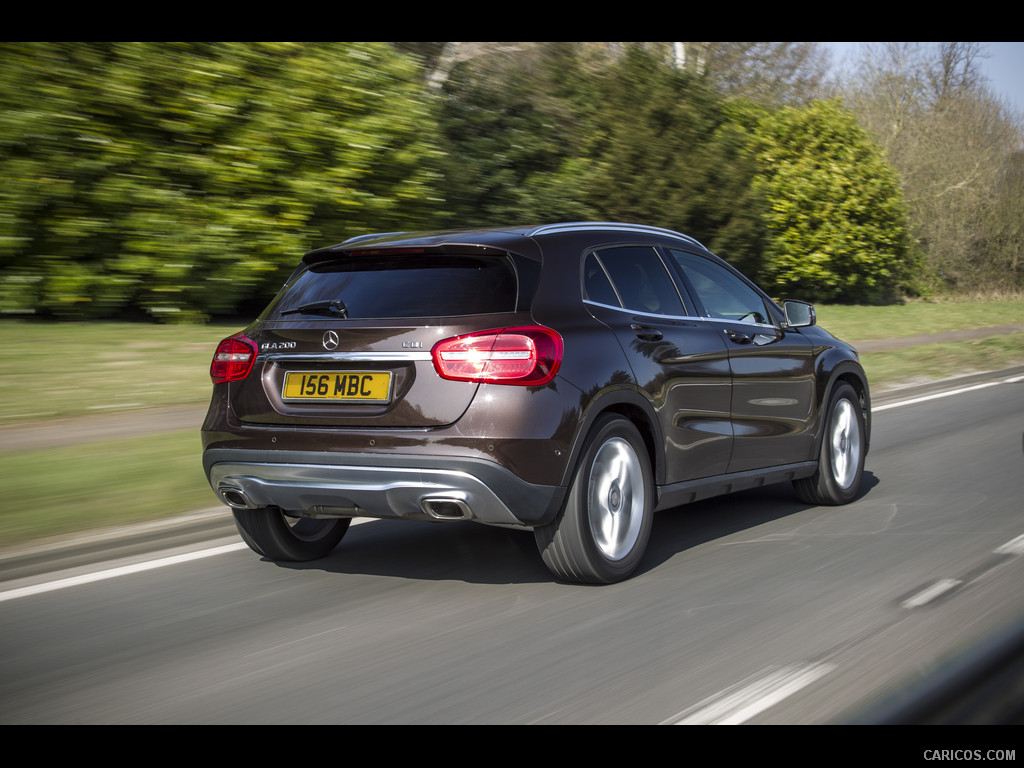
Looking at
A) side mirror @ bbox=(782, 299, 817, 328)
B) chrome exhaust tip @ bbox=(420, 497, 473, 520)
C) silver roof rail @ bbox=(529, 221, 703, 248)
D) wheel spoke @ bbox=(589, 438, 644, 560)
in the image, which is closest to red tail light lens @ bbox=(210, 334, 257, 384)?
chrome exhaust tip @ bbox=(420, 497, 473, 520)

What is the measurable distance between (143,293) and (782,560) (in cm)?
998

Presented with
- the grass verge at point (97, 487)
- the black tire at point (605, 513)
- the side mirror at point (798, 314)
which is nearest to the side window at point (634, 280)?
the black tire at point (605, 513)

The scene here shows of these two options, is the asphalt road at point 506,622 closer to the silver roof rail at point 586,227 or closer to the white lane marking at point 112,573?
the white lane marking at point 112,573

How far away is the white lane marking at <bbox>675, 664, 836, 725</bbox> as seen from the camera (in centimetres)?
361

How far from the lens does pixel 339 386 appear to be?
5.01 metres

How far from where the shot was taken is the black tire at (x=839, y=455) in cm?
720

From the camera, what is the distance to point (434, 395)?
189 inches

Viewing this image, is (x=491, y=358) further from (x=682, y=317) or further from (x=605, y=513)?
(x=682, y=317)

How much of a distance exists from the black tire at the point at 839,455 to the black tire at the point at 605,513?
2.05 m

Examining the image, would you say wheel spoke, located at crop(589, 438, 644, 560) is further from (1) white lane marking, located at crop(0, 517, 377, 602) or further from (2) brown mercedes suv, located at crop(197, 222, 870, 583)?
(1) white lane marking, located at crop(0, 517, 377, 602)

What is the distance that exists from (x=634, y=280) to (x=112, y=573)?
3057 millimetres

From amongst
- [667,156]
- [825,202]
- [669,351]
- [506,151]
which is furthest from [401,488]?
[825,202]

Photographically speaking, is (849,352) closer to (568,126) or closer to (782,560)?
(782,560)
